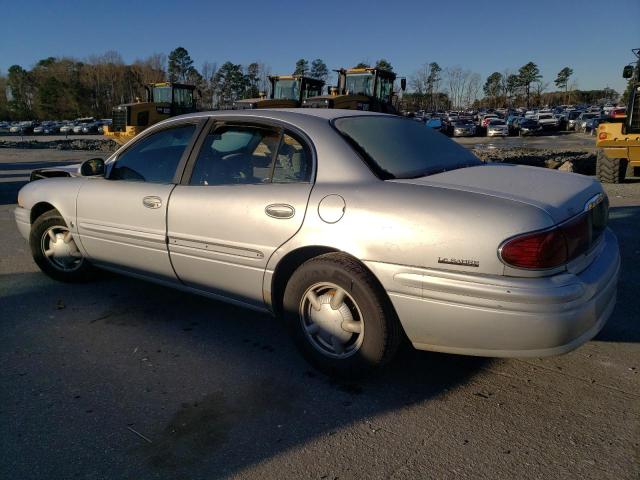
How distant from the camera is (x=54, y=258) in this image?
4.53 metres

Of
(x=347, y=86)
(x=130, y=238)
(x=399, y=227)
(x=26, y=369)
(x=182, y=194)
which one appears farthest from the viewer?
(x=347, y=86)

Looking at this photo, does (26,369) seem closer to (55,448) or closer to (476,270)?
(55,448)

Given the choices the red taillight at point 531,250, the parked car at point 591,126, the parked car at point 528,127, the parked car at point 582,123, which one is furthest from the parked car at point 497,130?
the red taillight at point 531,250

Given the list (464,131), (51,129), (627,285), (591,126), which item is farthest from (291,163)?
(51,129)

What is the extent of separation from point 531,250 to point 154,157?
2842 millimetres

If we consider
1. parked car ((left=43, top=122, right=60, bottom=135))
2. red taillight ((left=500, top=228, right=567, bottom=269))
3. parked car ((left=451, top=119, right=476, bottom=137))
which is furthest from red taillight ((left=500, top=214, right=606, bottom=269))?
parked car ((left=43, top=122, right=60, bottom=135))

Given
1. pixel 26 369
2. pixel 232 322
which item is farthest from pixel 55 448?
pixel 232 322

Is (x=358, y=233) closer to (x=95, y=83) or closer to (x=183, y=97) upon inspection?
(x=183, y=97)

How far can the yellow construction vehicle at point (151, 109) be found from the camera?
2059 cm

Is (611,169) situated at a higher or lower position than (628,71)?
lower

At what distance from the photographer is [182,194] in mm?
3441

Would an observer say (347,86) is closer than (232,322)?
No

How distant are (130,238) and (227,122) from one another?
1.15 metres

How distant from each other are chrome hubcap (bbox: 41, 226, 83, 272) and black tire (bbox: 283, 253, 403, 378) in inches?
96.4
